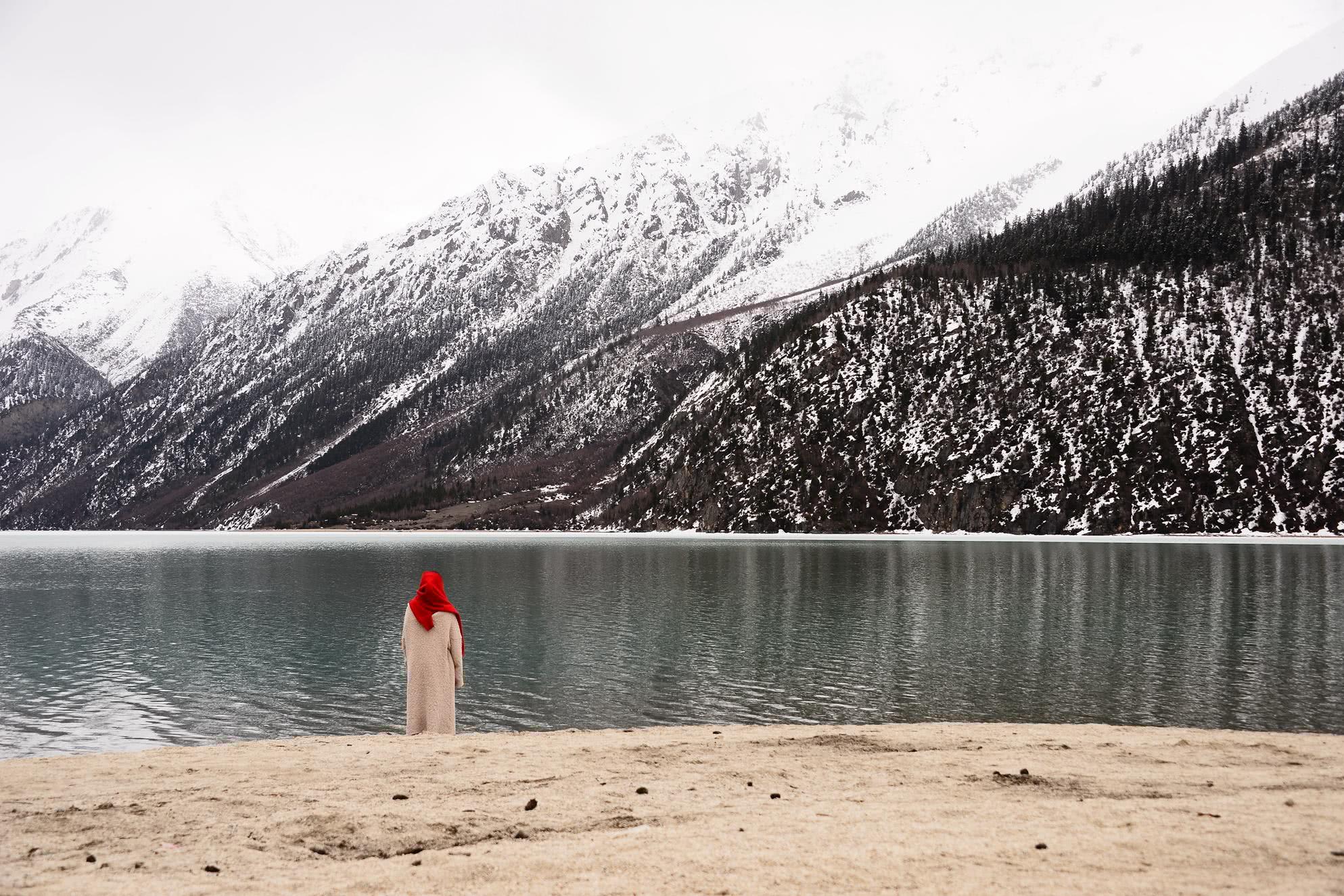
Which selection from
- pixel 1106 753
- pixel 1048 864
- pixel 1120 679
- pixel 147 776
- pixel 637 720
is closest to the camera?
pixel 1048 864

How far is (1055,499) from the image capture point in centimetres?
14350

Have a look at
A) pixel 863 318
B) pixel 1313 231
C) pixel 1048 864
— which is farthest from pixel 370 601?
pixel 1313 231

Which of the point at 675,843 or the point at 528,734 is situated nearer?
the point at 675,843

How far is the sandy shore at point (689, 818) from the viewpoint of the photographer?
9.81 meters

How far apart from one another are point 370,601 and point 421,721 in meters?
43.2

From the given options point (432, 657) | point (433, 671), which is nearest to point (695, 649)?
point (433, 671)

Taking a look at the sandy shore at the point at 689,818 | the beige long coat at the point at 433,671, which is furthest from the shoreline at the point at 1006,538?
the beige long coat at the point at 433,671

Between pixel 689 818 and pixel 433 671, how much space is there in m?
8.83

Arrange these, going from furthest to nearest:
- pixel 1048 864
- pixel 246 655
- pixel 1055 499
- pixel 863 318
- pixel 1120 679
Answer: pixel 863 318, pixel 1055 499, pixel 246 655, pixel 1120 679, pixel 1048 864

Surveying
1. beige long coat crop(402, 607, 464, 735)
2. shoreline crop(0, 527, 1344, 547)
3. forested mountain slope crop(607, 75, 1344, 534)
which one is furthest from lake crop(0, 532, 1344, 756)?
forested mountain slope crop(607, 75, 1344, 534)

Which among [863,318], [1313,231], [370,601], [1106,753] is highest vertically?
[1313,231]

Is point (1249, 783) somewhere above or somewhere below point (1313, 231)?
below

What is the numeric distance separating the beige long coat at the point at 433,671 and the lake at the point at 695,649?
641 centimetres

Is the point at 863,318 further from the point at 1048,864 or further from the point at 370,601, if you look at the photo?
the point at 1048,864
